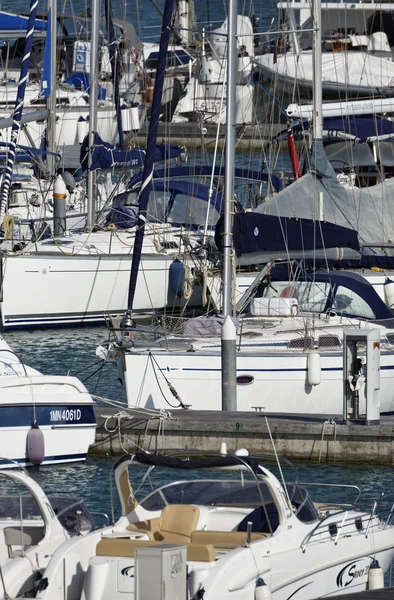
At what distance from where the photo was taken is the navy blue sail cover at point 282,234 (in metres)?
21.0

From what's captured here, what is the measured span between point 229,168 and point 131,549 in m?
8.53

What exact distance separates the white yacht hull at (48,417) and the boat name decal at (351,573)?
503 centimetres

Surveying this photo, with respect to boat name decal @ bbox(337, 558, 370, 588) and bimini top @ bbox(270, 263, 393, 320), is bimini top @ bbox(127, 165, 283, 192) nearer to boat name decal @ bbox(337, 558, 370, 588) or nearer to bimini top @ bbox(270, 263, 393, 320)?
bimini top @ bbox(270, 263, 393, 320)

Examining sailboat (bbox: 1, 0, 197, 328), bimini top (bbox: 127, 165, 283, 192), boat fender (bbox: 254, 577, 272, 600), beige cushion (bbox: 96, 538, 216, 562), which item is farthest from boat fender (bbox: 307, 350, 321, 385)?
bimini top (bbox: 127, 165, 283, 192)

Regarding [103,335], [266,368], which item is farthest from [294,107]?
[266,368]

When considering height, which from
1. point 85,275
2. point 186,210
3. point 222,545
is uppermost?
point 186,210

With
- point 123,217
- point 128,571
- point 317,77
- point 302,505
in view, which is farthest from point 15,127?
point 128,571

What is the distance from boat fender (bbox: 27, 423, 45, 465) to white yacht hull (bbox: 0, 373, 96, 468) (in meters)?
0.04

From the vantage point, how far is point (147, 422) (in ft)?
55.0

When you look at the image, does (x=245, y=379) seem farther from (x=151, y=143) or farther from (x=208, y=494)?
(x=208, y=494)

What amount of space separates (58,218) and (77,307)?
2160mm

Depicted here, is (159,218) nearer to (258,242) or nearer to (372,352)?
(258,242)

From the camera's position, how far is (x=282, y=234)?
21.6 meters

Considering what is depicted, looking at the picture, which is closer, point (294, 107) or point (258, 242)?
point (258, 242)
